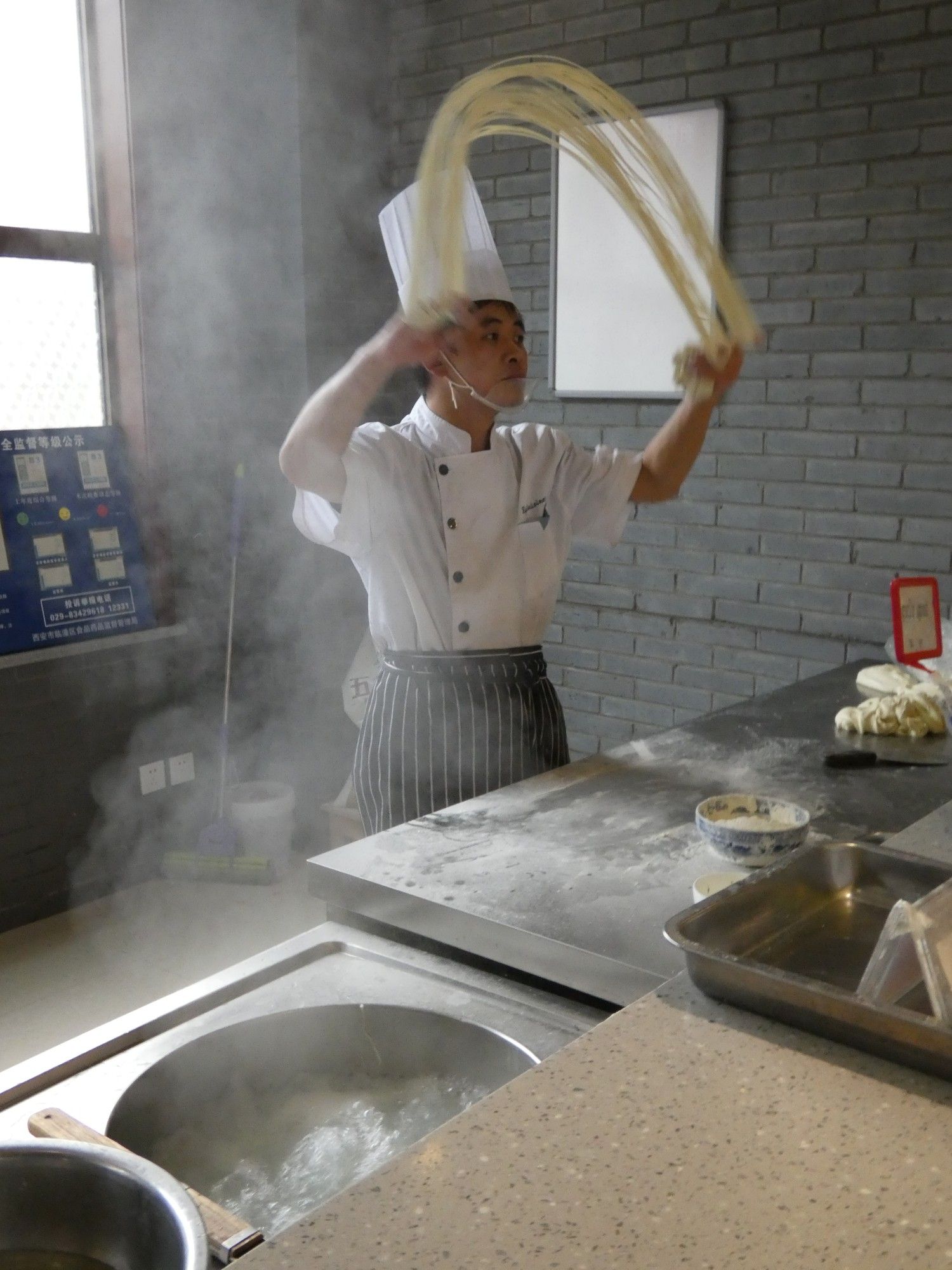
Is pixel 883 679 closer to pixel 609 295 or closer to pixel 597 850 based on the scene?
pixel 597 850

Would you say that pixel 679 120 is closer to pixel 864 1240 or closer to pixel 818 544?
pixel 818 544

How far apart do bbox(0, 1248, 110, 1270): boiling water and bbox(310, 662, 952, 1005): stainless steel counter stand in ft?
2.17

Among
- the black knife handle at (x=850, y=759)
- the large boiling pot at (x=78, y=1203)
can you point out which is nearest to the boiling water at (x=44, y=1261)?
the large boiling pot at (x=78, y=1203)

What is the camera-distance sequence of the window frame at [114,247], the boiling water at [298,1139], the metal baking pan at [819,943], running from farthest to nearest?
the window frame at [114,247]
the boiling water at [298,1139]
the metal baking pan at [819,943]

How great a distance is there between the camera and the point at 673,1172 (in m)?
0.87

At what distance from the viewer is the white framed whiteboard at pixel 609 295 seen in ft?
12.4

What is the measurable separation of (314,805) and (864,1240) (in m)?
3.86

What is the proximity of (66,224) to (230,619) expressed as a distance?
140cm

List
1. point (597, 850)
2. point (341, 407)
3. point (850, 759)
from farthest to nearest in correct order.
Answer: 1. point (850, 759)
2. point (341, 407)
3. point (597, 850)

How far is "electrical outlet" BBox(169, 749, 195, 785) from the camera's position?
409 cm

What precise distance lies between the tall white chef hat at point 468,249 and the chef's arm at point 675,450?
45 centimetres

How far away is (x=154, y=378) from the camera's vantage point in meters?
3.92

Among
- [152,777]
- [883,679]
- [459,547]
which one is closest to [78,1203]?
[459,547]

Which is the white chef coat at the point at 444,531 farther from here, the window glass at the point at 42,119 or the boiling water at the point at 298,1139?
the window glass at the point at 42,119
